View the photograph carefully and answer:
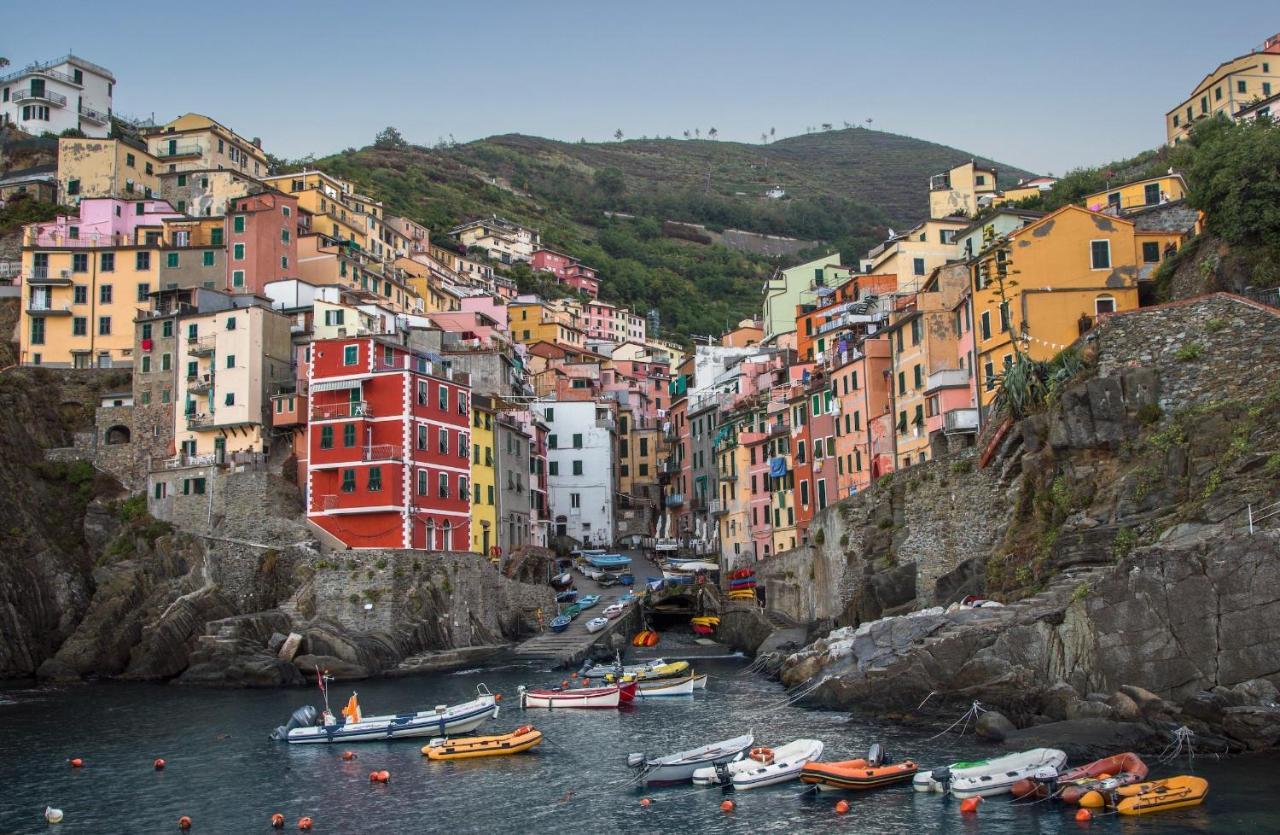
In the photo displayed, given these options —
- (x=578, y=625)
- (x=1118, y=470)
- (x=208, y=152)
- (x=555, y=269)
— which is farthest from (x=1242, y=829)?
(x=555, y=269)

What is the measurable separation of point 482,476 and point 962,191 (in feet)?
210

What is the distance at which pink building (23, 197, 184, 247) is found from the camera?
93438mm

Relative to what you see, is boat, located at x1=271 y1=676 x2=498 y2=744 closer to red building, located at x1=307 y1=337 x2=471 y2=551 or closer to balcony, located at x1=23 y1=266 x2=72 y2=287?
red building, located at x1=307 y1=337 x2=471 y2=551

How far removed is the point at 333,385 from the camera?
7325 cm

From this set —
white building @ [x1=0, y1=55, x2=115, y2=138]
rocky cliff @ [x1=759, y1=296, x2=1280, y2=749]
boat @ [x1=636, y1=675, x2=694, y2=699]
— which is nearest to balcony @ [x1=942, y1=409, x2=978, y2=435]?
rocky cliff @ [x1=759, y1=296, x2=1280, y2=749]

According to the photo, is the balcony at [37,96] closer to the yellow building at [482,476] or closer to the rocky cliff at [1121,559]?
the yellow building at [482,476]

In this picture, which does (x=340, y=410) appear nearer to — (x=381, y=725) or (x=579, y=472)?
(x=381, y=725)

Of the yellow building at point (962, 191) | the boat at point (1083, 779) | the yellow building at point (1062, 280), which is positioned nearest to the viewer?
the boat at point (1083, 779)

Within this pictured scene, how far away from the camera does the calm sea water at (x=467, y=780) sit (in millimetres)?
33875

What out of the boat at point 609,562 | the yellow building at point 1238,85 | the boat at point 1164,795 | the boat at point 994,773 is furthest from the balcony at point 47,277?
the yellow building at point 1238,85

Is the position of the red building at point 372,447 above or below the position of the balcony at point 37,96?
below

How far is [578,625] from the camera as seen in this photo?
3108 inches

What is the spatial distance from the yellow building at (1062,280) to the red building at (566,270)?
12968 centimetres

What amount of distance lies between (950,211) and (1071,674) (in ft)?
278
